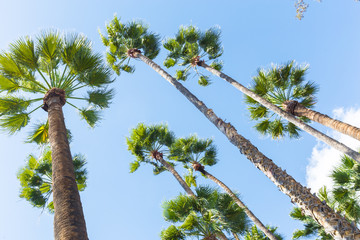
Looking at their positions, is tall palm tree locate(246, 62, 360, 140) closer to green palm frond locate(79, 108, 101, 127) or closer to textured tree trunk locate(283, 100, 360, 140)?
textured tree trunk locate(283, 100, 360, 140)

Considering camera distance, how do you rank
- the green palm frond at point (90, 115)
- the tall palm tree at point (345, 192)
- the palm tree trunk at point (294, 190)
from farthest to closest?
the tall palm tree at point (345, 192) → the green palm frond at point (90, 115) → the palm tree trunk at point (294, 190)

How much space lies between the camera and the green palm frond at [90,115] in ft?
30.1

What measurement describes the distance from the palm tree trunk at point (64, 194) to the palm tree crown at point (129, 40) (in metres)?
9.58

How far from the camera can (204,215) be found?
312 inches

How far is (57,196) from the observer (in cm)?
361

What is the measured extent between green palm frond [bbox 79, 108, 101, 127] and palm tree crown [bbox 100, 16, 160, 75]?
5.32m

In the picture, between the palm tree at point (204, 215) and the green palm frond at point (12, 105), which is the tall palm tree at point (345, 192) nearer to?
the palm tree at point (204, 215)

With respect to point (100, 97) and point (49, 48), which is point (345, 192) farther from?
point (49, 48)

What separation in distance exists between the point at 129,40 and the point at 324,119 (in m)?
9.92

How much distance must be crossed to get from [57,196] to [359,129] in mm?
6829

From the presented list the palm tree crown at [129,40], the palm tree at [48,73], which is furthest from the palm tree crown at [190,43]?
the palm tree at [48,73]

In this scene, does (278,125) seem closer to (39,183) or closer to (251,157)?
(251,157)

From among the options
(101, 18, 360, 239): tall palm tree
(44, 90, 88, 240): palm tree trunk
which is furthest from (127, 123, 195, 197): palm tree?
(44, 90, 88, 240): palm tree trunk

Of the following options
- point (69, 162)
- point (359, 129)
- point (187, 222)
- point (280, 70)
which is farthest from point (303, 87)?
point (69, 162)
